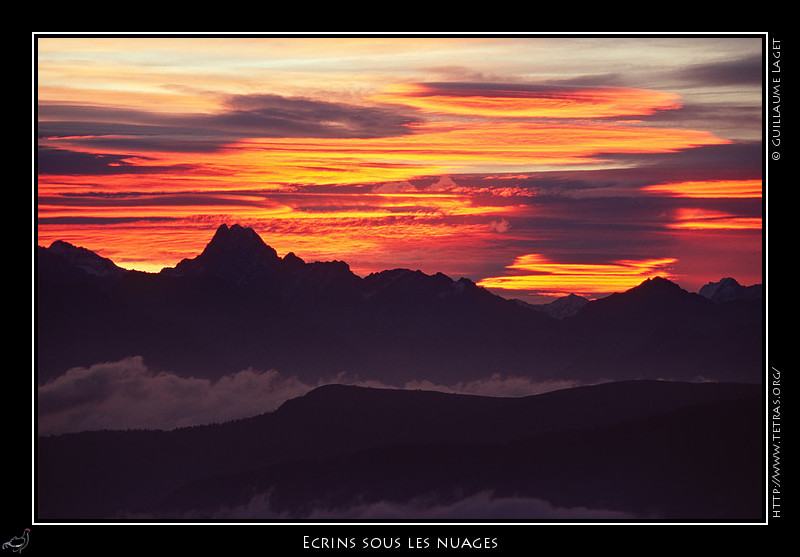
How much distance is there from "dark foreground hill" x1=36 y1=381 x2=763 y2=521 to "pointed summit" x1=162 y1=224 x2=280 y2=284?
3.92 metres

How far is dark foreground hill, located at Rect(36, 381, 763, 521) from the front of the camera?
860 inches

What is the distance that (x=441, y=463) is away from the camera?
22.7 m

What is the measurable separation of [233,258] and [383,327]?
4.62m

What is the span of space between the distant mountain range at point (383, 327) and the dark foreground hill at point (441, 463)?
39.5 inches

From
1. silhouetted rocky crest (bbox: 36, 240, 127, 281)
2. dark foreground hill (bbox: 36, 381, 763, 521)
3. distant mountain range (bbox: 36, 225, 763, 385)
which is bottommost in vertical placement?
dark foreground hill (bbox: 36, 381, 763, 521)

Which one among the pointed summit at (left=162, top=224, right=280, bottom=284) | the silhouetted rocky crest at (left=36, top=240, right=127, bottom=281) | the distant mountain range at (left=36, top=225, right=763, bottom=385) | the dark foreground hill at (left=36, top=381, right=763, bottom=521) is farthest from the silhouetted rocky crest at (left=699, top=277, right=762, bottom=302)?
the silhouetted rocky crest at (left=36, top=240, right=127, bottom=281)

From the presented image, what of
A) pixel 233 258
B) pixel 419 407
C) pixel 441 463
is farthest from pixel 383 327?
pixel 441 463

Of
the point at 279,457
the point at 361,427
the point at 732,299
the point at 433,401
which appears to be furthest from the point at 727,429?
the point at 279,457

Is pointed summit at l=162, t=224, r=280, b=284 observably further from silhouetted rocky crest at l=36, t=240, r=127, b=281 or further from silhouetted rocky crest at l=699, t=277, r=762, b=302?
silhouetted rocky crest at l=699, t=277, r=762, b=302

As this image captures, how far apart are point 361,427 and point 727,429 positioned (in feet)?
27.8

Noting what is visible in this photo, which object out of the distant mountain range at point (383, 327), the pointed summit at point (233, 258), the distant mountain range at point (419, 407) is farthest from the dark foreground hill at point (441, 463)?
the pointed summit at point (233, 258)

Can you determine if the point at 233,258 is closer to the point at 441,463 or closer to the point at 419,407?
the point at 419,407

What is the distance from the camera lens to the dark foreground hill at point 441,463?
2184 cm

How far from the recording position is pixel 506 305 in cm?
2423
